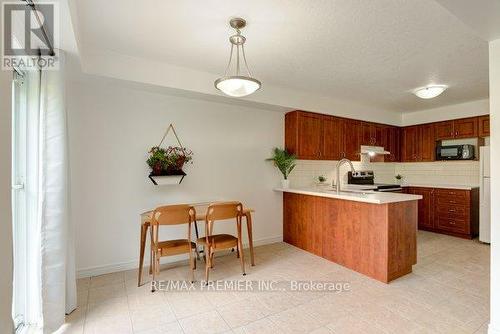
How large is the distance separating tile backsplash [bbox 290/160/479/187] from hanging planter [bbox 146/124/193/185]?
2065 millimetres

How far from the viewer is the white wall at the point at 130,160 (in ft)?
10.0

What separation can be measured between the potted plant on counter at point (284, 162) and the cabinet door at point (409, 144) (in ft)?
10.0

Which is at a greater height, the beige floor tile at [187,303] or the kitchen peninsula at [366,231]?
the kitchen peninsula at [366,231]

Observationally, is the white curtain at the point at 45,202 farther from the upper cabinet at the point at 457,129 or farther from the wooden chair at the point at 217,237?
the upper cabinet at the point at 457,129

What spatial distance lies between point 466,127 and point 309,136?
3.01 metres

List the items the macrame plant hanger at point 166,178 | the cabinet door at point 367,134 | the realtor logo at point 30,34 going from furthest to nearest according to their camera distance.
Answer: the cabinet door at point 367,134, the macrame plant hanger at point 166,178, the realtor logo at point 30,34

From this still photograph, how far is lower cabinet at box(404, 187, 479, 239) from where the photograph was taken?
4.52 metres

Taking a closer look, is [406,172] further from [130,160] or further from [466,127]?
[130,160]

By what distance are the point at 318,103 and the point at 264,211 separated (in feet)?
6.79

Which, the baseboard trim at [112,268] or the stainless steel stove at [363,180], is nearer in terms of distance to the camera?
the baseboard trim at [112,268]

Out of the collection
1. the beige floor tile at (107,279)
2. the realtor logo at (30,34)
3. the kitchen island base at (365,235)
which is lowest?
the beige floor tile at (107,279)

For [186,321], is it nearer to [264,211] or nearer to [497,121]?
[264,211]

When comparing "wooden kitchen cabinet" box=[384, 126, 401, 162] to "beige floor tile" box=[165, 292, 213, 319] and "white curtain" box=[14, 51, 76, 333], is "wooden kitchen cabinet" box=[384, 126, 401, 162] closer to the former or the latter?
"beige floor tile" box=[165, 292, 213, 319]

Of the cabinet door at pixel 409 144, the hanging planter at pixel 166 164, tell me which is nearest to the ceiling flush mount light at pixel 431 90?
the cabinet door at pixel 409 144
